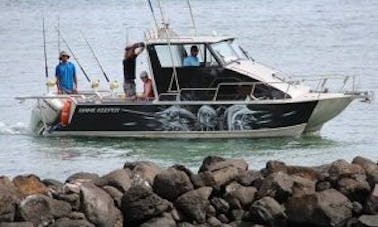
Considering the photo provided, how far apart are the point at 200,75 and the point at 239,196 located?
355 inches

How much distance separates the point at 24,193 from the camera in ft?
42.1

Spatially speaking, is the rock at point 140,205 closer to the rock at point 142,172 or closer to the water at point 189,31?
the rock at point 142,172

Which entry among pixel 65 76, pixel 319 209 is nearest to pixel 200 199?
pixel 319 209

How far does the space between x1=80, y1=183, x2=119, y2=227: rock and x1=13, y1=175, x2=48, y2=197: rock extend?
2.25ft

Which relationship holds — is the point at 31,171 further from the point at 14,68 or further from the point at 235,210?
the point at 14,68

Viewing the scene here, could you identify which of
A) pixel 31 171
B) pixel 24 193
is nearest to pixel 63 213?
pixel 24 193

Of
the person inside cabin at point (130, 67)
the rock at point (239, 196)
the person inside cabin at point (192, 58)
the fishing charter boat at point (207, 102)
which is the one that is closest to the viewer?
the rock at point (239, 196)

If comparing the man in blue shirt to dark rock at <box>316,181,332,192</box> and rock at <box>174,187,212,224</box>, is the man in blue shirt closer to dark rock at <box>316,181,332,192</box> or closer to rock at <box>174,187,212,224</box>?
dark rock at <box>316,181,332,192</box>

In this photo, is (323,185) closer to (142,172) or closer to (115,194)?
(142,172)

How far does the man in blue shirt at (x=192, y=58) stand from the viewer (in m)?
22.0

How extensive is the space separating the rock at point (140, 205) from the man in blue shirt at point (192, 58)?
953cm

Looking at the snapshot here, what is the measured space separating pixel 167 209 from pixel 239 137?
9.41 meters

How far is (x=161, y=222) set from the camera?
1258 centimetres

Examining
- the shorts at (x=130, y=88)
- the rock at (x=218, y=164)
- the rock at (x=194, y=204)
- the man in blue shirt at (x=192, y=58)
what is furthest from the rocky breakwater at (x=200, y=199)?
the shorts at (x=130, y=88)
